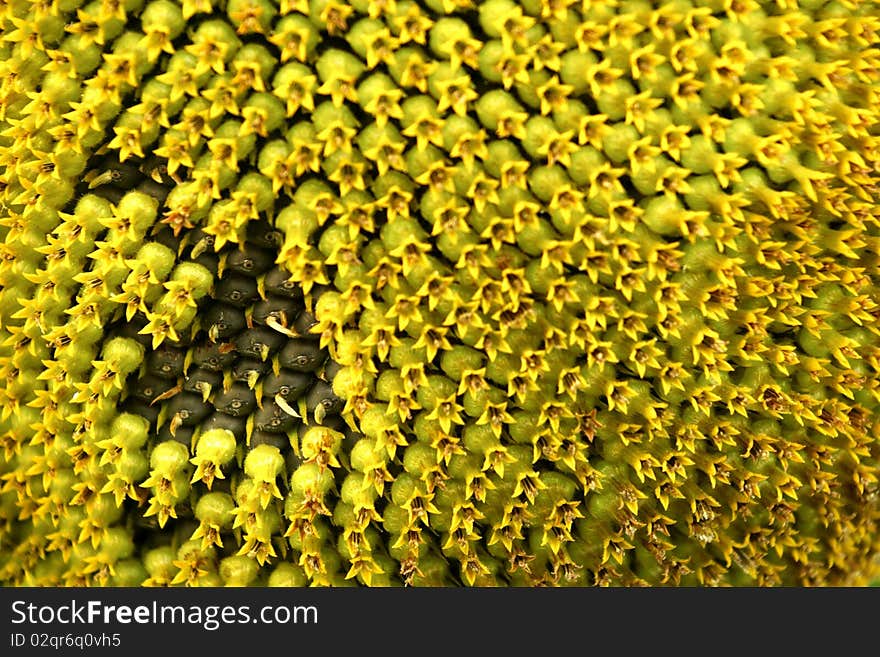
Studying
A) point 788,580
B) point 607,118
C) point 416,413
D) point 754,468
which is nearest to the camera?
point 607,118

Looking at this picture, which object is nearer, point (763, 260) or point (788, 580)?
point (763, 260)

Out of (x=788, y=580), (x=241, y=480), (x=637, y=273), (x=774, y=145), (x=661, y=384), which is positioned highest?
(x=774, y=145)

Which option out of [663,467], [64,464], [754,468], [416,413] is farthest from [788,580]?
[64,464]

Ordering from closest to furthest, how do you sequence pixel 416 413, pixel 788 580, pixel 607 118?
pixel 607 118 < pixel 416 413 < pixel 788 580

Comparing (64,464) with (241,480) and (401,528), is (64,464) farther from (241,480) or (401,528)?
(401,528)

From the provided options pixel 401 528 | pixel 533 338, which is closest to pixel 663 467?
pixel 533 338

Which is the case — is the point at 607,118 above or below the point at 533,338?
above
